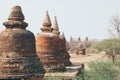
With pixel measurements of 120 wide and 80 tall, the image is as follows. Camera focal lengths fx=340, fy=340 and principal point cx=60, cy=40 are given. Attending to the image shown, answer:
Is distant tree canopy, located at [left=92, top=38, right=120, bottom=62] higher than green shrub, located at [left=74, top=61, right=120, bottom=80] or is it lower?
higher

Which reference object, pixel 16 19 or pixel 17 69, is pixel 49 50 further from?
pixel 17 69

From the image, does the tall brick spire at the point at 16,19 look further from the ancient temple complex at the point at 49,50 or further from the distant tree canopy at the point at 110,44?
the distant tree canopy at the point at 110,44

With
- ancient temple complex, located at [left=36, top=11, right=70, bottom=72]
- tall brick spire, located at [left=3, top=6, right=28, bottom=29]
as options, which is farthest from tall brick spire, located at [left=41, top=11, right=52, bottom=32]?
tall brick spire, located at [left=3, top=6, right=28, bottom=29]

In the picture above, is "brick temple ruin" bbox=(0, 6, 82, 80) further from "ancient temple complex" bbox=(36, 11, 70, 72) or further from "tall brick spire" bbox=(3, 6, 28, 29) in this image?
"ancient temple complex" bbox=(36, 11, 70, 72)

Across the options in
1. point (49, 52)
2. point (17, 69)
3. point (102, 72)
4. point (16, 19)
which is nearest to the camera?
point (17, 69)

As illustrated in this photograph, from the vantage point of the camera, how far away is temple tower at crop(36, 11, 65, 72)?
640 inches

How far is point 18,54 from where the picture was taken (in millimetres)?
10672

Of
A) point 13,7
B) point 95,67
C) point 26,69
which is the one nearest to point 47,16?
point 95,67

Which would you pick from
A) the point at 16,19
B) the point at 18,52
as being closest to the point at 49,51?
the point at 16,19

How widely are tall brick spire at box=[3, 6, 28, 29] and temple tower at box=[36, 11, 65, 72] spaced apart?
199 inches

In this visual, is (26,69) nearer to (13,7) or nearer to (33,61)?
(33,61)

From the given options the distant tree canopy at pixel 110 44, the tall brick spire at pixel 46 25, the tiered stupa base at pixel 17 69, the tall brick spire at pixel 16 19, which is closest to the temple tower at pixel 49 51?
the tall brick spire at pixel 46 25

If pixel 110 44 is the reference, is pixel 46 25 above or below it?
above

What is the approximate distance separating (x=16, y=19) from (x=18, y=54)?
1296mm
